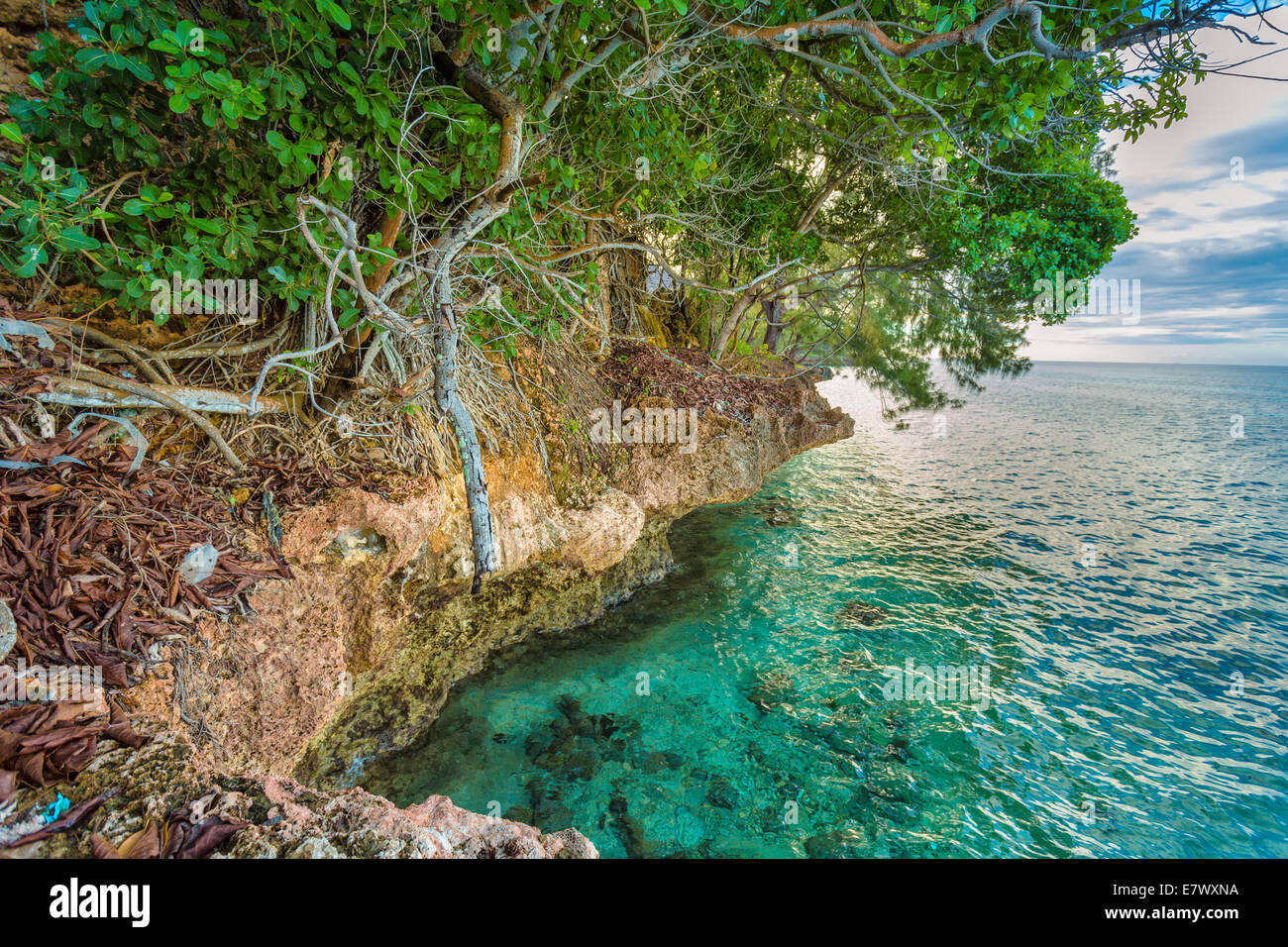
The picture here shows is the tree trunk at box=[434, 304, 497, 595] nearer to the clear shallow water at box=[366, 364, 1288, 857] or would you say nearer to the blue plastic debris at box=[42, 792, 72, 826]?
the clear shallow water at box=[366, 364, 1288, 857]

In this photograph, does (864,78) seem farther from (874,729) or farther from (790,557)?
(790,557)

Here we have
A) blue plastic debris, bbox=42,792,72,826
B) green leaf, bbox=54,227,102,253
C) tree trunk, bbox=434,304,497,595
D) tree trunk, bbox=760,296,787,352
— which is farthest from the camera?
tree trunk, bbox=760,296,787,352

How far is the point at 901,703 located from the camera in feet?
16.4

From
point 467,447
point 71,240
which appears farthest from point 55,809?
point 467,447

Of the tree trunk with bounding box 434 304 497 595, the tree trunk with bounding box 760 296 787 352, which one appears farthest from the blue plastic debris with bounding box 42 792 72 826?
the tree trunk with bounding box 760 296 787 352

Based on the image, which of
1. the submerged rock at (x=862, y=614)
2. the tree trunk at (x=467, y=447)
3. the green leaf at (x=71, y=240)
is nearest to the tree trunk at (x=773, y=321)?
the submerged rock at (x=862, y=614)

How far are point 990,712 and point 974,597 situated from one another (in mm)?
2695

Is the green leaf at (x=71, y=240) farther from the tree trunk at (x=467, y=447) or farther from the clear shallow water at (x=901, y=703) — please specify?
the clear shallow water at (x=901, y=703)

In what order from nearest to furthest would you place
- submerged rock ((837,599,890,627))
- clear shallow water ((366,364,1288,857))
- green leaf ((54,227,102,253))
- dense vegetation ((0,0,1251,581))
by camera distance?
green leaf ((54,227,102,253)), dense vegetation ((0,0,1251,581)), clear shallow water ((366,364,1288,857)), submerged rock ((837,599,890,627))

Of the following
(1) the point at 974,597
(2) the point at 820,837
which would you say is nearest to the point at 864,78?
(2) the point at 820,837

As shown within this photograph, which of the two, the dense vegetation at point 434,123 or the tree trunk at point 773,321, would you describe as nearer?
the dense vegetation at point 434,123

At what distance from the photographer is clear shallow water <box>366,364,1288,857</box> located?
381 cm

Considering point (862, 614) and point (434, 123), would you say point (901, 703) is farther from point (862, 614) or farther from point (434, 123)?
point (434, 123)

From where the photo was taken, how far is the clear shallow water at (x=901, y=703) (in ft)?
12.5
